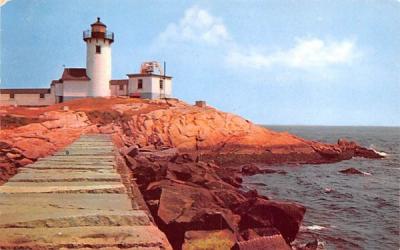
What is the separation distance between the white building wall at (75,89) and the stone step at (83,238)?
40.2 m

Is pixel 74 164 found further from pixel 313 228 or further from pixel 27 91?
pixel 27 91

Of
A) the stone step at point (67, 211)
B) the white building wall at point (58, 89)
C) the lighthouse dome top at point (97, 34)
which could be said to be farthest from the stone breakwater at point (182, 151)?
the lighthouse dome top at point (97, 34)

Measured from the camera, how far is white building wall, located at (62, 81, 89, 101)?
Answer: 42.2 metres

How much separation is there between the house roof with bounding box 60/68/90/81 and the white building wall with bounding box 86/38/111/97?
1.96 ft

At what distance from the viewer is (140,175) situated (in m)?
13.2

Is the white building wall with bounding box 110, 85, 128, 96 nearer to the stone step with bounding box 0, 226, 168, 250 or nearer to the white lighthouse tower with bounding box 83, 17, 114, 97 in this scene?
the white lighthouse tower with bounding box 83, 17, 114, 97

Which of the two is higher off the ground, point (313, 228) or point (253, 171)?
point (253, 171)

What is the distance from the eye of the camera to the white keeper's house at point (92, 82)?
4188 centimetres

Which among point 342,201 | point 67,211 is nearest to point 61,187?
point 67,211

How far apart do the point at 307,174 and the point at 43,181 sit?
25.4 metres

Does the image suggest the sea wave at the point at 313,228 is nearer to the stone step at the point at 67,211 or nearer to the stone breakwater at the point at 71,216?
the stone breakwater at the point at 71,216

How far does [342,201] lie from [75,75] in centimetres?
3166

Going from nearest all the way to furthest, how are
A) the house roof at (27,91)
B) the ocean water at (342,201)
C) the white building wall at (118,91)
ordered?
the ocean water at (342,201) < the house roof at (27,91) < the white building wall at (118,91)

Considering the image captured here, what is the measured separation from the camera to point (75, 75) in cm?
4231
